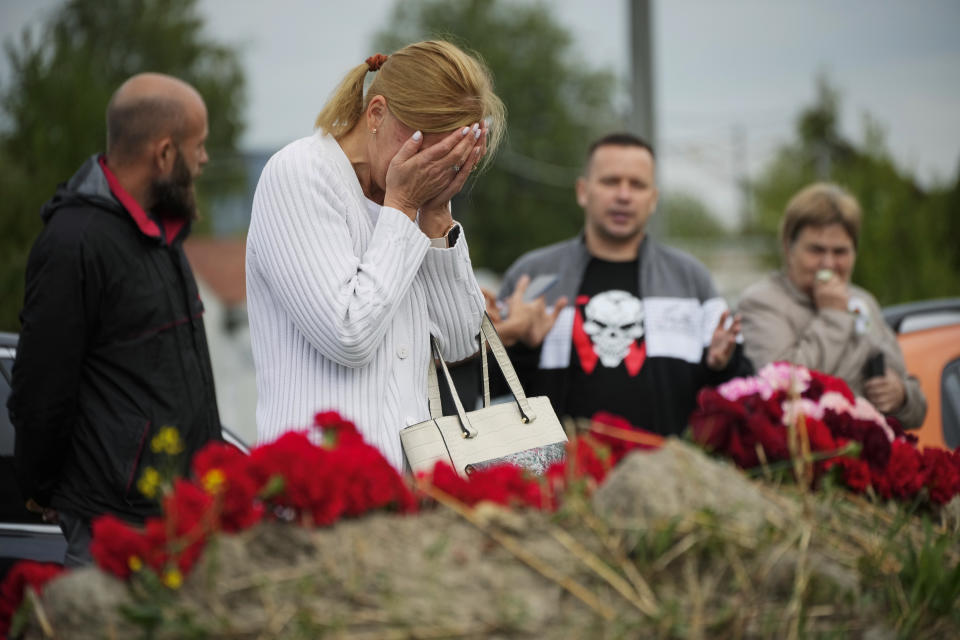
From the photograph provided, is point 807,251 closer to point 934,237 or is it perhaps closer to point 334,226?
point 334,226

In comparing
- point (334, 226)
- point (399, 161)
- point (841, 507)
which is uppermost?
point (399, 161)

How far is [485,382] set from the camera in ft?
7.98

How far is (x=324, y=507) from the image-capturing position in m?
1.36

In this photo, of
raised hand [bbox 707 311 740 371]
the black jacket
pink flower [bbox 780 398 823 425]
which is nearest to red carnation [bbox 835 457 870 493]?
pink flower [bbox 780 398 823 425]

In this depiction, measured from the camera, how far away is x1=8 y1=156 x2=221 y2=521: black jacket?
2516 mm

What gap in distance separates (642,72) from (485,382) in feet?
12.8

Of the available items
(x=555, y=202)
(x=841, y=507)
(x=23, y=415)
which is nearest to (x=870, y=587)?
(x=841, y=507)

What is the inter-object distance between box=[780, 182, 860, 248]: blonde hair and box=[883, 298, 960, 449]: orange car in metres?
0.77

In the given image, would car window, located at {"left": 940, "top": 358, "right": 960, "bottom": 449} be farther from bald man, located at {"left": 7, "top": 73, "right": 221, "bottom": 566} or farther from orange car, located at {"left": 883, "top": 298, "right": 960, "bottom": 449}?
bald man, located at {"left": 7, "top": 73, "right": 221, "bottom": 566}

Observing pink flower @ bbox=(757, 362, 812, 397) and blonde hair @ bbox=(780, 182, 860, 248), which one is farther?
blonde hair @ bbox=(780, 182, 860, 248)

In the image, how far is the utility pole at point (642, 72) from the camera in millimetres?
5746

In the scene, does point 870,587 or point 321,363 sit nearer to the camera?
point 870,587

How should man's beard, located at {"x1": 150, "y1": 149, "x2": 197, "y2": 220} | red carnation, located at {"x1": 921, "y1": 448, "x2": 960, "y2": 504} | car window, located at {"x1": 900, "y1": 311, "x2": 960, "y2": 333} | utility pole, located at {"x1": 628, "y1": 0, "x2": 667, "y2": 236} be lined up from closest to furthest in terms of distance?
red carnation, located at {"x1": 921, "y1": 448, "x2": 960, "y2": 504} → man's beard, located at {"x1": 150, "y1": 149, "x2": 197, "y2": 220} → car window, located at {"x1": 900, "y1": 311, "x2": 960, "y2": 333} → utility pole, located at {"x1": 628, "y1": 0, "x2": 667, "y2": 236}

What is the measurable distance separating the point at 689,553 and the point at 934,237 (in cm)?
928
